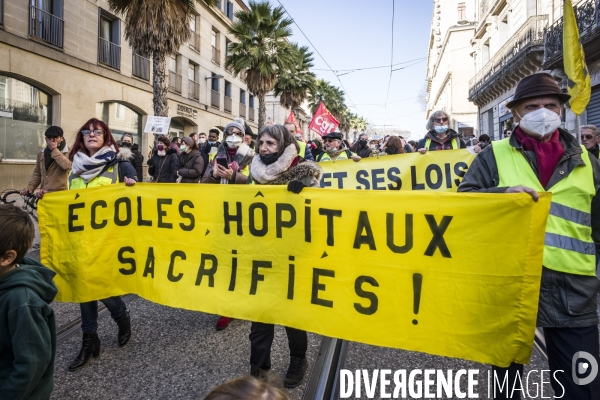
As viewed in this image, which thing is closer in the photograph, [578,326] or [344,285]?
[578,326]

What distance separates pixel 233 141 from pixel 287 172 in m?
1.66

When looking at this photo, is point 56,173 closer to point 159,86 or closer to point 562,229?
point 562,229

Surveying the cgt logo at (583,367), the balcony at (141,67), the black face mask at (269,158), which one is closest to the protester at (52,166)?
the black face mask at (269,158)

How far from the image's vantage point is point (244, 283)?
2.74m

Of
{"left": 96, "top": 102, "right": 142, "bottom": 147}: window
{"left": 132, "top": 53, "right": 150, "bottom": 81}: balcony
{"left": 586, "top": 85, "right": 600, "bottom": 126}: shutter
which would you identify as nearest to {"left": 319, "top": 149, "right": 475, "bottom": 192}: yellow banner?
{"left": 586, "top": 85, "right": 600, "bottom": 126}: shutter

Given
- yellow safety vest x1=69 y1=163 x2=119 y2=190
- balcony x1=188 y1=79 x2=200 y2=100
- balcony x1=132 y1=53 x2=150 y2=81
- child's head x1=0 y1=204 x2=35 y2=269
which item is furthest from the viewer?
balcony x1=188 y1=79 x2=200 y2=100

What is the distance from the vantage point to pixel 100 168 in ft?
11.0

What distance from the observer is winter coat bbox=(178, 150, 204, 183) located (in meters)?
7.23

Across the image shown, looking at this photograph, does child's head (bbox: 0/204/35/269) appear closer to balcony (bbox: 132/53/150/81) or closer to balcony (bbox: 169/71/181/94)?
balcony (bbox: 132/53/150/81)

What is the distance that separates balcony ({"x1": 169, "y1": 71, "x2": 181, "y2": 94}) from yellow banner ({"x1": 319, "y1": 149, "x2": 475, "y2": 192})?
2029 cm

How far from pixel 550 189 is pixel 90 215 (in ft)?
10.4

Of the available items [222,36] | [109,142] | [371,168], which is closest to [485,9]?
[222,36]

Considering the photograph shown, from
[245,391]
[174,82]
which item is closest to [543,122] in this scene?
[245,391]

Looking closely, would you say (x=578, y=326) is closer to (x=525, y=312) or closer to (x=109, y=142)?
(x=525, y=312)
